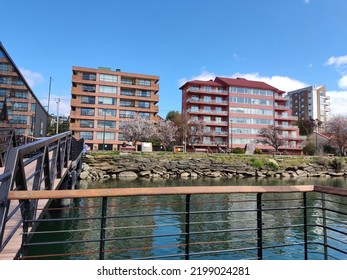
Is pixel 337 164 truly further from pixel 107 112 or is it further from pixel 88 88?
pixel 88 88

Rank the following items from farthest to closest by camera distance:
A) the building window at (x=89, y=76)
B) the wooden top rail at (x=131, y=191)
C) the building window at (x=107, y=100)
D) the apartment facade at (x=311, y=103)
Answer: the apartment facade at (x=311, y=103), the building window at (x=107, y=100), the building window at (x=89, y=76), the wooden top rail at (x=131, y=191)

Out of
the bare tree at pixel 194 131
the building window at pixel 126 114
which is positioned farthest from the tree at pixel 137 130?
the bare tree at pixel 194 131

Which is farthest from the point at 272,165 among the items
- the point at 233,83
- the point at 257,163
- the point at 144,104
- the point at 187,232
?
the point at 187,232

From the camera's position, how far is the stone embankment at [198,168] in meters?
26.8

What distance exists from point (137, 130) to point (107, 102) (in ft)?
34.3

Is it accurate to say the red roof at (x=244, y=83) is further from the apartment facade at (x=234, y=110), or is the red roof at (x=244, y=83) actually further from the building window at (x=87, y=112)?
the building window at (x=87, y=112)

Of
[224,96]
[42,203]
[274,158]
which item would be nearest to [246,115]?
[224,96]

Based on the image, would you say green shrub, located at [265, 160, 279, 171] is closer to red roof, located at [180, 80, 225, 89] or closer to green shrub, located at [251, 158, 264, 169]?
green shrub, located at [251, 158, 264, 169]

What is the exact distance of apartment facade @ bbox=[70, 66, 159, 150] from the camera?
167 ft

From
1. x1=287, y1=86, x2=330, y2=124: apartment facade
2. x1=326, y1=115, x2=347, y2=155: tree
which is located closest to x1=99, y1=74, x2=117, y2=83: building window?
Answer: x1=326, y1=115, x2=347, y2=155: tree

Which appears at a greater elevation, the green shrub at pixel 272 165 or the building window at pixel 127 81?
the building window at pixel 127 81

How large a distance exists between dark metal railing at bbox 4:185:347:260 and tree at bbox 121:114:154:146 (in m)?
34.5

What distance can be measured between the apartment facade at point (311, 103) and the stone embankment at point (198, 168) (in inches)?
2649

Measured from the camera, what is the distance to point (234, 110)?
190 ft
